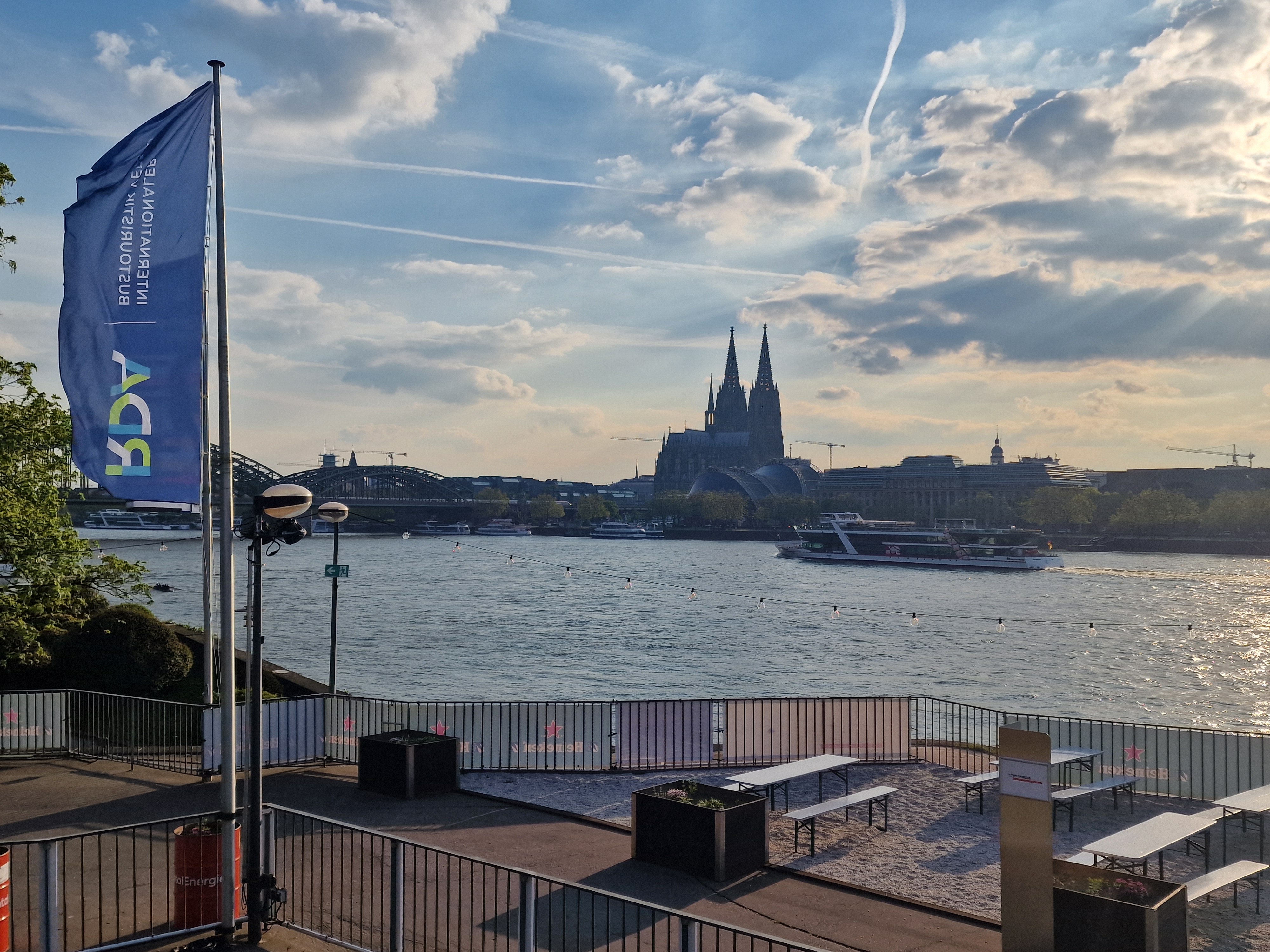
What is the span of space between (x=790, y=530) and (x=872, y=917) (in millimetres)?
146806

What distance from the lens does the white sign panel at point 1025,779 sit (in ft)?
22.3

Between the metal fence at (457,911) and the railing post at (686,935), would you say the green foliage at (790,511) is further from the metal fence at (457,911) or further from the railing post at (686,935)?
the railing post at (686,935)

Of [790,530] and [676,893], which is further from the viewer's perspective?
[790,530]

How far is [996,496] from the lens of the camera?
192m

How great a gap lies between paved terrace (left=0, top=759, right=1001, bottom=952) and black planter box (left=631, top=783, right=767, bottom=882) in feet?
0.38

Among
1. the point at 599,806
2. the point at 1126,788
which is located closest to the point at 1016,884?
the point at 599,806

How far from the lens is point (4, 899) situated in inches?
292

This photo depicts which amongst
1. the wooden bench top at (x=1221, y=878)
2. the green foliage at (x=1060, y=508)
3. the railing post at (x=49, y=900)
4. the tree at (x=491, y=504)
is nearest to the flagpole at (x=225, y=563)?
the railing post at (x=49, y=900)

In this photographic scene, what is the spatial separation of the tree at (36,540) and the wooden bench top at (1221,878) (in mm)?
14749

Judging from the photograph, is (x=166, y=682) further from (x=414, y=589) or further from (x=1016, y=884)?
(x=414, y=589)

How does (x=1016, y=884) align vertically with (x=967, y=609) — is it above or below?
above

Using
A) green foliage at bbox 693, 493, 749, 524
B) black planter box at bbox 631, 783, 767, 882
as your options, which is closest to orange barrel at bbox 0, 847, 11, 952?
black planter box at bbox 631, 783, 767, 882

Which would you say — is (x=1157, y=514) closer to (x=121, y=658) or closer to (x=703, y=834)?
(x=121, y=658)

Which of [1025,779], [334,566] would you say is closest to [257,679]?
[1025,779]
